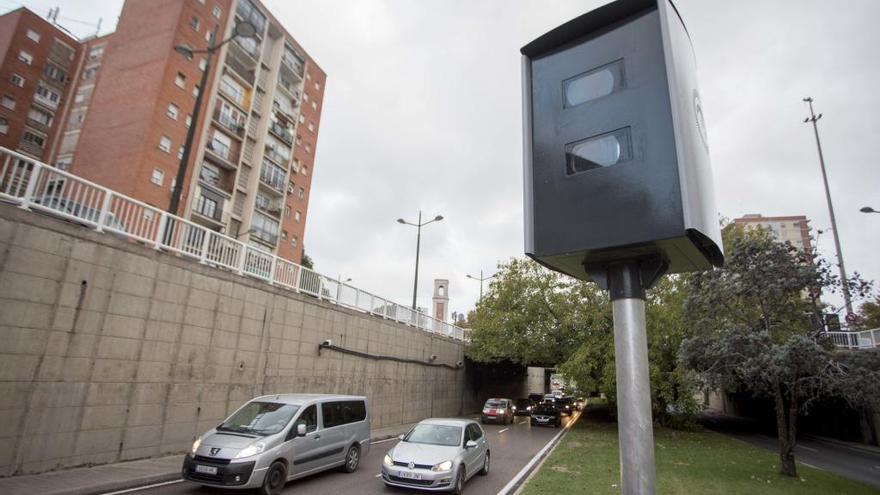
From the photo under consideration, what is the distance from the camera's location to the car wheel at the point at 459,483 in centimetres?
944

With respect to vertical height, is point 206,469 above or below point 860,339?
below

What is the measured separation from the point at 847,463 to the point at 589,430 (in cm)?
990

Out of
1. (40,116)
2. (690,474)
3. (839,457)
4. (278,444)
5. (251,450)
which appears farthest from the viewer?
(40,116)

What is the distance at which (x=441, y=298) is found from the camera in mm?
47969

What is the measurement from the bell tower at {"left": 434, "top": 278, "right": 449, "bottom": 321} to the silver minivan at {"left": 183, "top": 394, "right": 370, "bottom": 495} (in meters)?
35.2

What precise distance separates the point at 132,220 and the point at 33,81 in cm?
4902

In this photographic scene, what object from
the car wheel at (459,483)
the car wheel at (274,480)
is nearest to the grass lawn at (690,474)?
the car wheel at (459,483)

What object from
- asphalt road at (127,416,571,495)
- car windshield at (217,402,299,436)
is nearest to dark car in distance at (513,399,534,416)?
asphalt road at (127,416,571,495)

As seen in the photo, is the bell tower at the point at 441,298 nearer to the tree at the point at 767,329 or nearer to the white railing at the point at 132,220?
the white railing at the point at 132,220

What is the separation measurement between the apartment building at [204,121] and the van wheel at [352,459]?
22.2 metres

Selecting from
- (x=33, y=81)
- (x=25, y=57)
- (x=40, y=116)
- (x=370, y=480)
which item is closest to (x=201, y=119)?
(x=40, y=116)

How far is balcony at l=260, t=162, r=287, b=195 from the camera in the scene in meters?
40.8

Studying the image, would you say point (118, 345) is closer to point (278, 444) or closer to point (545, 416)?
point (278, 444)

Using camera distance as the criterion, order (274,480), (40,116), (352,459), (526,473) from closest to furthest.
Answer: (274,480) → (352,459) → (526,473) → (40,116)
